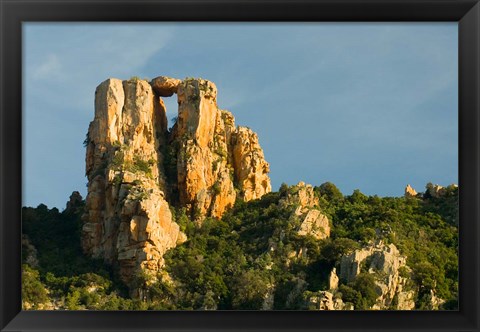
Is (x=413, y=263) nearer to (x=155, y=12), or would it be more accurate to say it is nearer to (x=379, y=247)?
(x=379, y=247)

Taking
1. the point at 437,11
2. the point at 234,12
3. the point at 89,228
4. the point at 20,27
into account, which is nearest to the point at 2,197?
the point at 20,27

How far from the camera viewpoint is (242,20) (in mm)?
3502

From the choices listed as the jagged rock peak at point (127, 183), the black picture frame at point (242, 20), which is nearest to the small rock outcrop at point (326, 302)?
the jagged rock peak at point (127, 183)

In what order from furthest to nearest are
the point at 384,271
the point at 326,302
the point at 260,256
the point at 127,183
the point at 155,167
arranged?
the point at 155,167 → the point at 127,183 → the point at 260,256 → the point at 384,271 → the point at 326,302

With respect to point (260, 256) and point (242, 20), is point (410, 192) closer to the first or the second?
point (260, 256)

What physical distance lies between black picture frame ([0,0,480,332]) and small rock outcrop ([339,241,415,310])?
1249 centimetres

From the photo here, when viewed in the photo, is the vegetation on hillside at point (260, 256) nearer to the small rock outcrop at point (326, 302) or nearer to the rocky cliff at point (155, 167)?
the small rock outcrop at point (326, 302)

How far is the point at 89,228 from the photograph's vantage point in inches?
725

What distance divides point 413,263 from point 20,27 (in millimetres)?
14518

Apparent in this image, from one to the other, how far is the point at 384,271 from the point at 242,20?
1345 cm

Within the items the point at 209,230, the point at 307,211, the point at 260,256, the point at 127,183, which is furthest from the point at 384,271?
the point at 127,183

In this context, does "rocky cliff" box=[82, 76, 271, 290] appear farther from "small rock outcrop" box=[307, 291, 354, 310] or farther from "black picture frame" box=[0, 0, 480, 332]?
"black picture frame" box=[0, 0, 480, 332]

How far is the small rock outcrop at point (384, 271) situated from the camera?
16078 millimetres

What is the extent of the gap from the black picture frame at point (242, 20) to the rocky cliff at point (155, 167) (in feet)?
45.4
